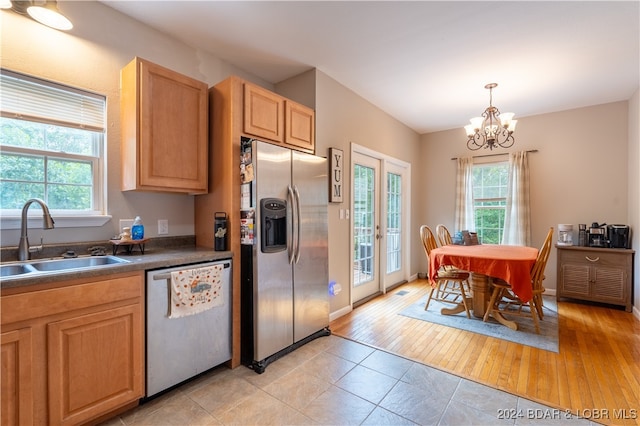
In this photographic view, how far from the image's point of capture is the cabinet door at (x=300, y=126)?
8.95ft

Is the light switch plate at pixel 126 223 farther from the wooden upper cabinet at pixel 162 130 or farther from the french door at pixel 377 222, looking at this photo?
the french door at pixel 377 222

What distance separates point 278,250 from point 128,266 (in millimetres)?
1028

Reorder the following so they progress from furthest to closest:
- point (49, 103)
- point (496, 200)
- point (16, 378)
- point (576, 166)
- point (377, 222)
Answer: point (496, 200), point (377, 222), point (576, 166), point (49, 103), point (16, 378)

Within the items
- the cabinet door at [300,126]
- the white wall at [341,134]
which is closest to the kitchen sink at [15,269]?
the cabinet door at [300,126]

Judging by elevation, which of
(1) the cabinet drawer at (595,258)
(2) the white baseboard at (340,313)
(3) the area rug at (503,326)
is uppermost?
(1) the cabinet drawer at (595,258)

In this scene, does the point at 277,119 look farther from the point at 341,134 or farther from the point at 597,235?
the point at 597,235

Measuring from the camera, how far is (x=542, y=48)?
258 cm

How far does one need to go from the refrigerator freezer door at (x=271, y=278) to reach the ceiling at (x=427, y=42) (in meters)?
1.03

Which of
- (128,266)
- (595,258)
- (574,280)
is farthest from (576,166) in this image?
(128,266)

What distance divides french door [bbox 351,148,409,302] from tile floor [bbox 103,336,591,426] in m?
1.56

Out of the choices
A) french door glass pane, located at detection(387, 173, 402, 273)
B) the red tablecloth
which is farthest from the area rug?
french door glass pane, located at detection(387, 173, 402, 273)

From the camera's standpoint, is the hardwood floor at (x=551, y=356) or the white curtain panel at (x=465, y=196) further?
the white curtain panel at (x=465, y=196)

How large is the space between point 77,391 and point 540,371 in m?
3.03

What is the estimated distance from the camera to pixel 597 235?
3.76m
